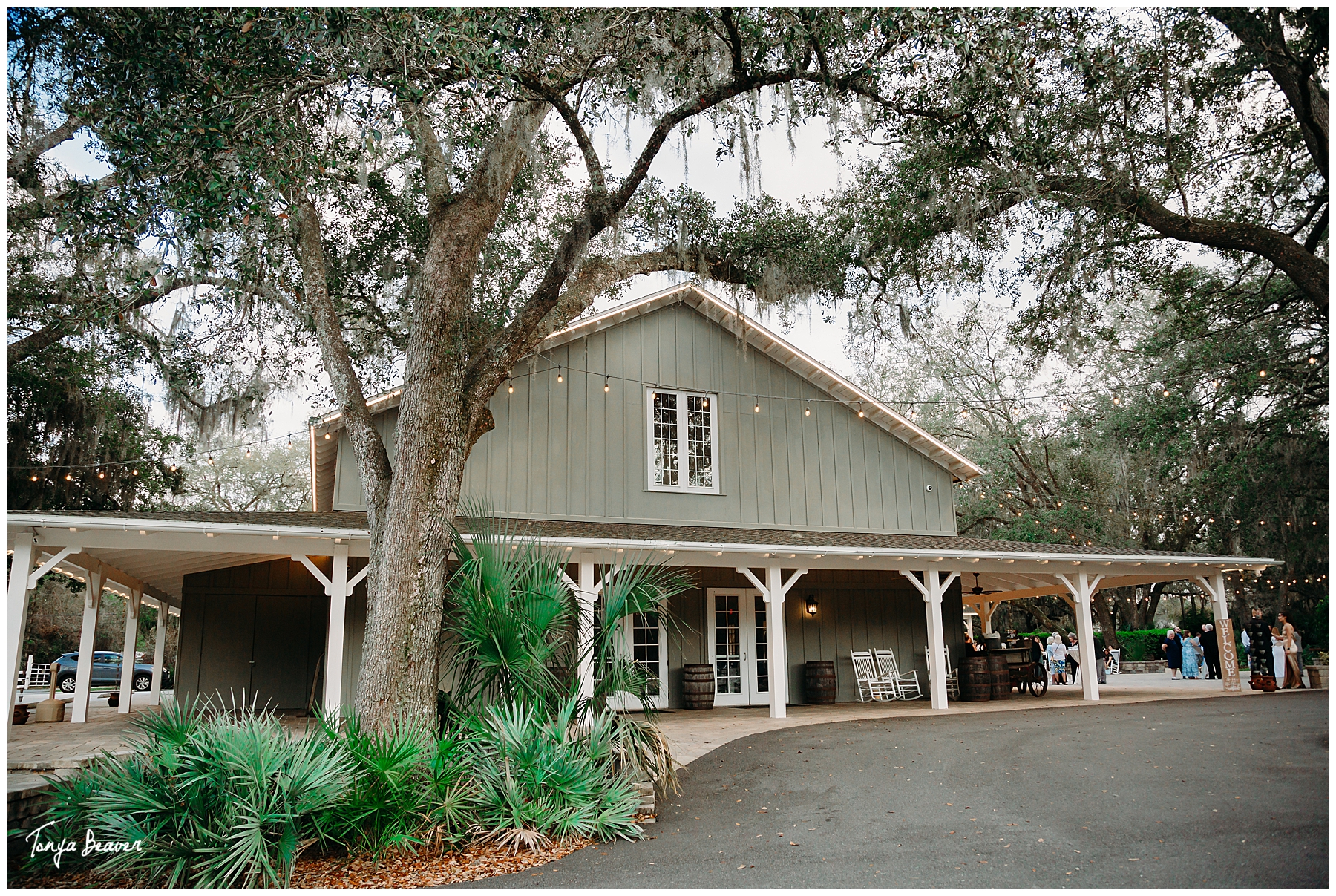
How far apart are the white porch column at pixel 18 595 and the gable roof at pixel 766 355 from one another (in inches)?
168

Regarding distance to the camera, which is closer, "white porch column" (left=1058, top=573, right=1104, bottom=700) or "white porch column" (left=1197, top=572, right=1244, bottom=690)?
"white porch column" (left=1058, top=573, right=1104, bottom=700)

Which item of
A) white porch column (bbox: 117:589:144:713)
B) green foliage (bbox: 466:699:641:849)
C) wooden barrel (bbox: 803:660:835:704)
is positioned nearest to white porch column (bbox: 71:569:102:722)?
white porch column (bbox: 117:589:144:713)

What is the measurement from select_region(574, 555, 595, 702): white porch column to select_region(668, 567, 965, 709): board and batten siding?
2.69m

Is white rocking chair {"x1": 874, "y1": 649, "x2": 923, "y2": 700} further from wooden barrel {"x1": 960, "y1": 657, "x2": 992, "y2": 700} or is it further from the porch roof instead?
the porch roof

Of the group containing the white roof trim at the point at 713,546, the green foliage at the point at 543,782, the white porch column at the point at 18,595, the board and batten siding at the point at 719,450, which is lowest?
the green foliage at the point at 543,782

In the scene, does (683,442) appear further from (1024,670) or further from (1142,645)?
(1142,645)

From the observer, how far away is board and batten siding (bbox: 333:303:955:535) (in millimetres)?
12047

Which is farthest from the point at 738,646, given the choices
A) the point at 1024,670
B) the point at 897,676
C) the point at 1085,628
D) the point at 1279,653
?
the point at 1279,653

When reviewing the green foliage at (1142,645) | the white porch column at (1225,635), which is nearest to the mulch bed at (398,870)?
the white porch column at (1225,635)

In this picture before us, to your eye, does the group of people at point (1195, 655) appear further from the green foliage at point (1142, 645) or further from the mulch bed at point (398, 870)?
the mulch bed at point (398, 870)

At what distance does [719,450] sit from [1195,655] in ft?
43.6

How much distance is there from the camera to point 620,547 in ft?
32.9

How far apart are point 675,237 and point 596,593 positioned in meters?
4.41

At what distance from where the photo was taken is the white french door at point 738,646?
13.0 metres
